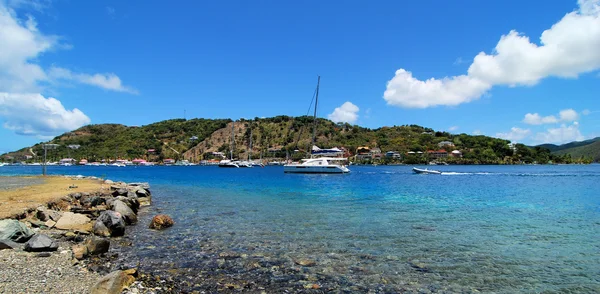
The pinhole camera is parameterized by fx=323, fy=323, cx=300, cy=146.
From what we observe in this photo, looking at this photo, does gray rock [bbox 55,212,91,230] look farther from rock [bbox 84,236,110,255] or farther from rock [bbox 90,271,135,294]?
rock [bbox 90,271,135,294]

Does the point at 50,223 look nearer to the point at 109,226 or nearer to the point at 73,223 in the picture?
the point at 73,223

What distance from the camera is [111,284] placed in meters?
7.37

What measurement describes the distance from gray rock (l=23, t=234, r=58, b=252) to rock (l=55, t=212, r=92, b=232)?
3.68m

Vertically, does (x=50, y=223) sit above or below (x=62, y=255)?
above

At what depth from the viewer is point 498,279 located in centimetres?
965

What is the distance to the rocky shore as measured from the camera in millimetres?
7688

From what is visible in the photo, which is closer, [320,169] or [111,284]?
[111,284]

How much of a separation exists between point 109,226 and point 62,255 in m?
4.08

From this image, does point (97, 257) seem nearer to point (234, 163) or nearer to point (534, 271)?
point (534, 271)

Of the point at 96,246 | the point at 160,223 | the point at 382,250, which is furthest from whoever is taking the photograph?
the point at 160,223

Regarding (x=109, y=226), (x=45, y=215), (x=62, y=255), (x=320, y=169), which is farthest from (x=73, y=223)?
(x=320, y=169)

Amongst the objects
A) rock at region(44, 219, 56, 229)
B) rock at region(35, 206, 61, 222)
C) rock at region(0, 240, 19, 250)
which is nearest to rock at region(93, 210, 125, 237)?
rock at region(44, 219, 56, 229)

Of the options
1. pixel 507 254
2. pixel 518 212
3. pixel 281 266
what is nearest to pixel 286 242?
pixel 281 266

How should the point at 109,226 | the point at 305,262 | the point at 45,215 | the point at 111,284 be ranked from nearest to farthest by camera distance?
the point at 111,284 → the point at 305,262 → the point at 109,226 → the point at 45,215
